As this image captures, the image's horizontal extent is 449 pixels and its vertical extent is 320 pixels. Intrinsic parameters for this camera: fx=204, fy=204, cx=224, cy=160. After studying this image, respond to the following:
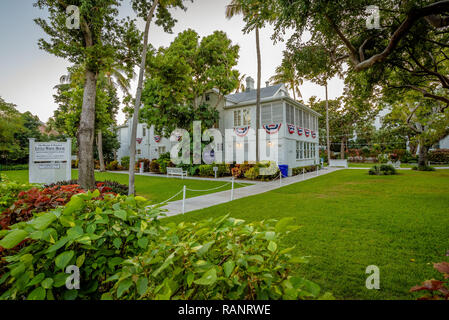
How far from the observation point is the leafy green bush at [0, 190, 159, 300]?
3.39ft

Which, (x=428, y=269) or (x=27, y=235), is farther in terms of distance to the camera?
(x=428, y=269)

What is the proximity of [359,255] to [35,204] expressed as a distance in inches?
191

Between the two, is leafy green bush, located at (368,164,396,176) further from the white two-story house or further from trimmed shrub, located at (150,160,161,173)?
trimmed shrub, located at (150,160,161,173)

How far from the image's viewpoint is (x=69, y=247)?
1.30 meters

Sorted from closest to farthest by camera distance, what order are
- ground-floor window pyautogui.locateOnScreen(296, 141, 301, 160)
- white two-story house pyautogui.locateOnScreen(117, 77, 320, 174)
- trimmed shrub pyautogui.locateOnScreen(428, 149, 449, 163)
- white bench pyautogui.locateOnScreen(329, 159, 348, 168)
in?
white two-story house pyautogui.locateOnScreen(117, 77, 320, 174) → ground-floor window pyautogui.locateOnScreen(296, 141, 301, 160) → white bench pyautogui.locateOnScreen(329, 159, 348, 168) → trimmed shrub pyautogui.locateOnScreen(428, 149, 449, 163)

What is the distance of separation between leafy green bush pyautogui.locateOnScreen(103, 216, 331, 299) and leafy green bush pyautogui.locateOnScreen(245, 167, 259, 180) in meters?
14.7

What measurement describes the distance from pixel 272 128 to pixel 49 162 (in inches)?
595

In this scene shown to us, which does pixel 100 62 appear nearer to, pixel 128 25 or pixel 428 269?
pixel 128 25

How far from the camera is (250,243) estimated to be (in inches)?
50.1

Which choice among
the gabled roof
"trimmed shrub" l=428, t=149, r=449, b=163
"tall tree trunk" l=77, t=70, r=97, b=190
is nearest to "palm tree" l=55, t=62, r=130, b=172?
"tall tree trunk" l=77, t=70, r=97, b=190

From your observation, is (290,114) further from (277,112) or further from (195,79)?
(195,79)

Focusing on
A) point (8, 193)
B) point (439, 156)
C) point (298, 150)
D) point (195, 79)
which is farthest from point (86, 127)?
point (439, 156)

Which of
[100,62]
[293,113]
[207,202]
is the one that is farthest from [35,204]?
[293,113]

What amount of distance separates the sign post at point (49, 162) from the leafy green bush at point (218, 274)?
11946mm
